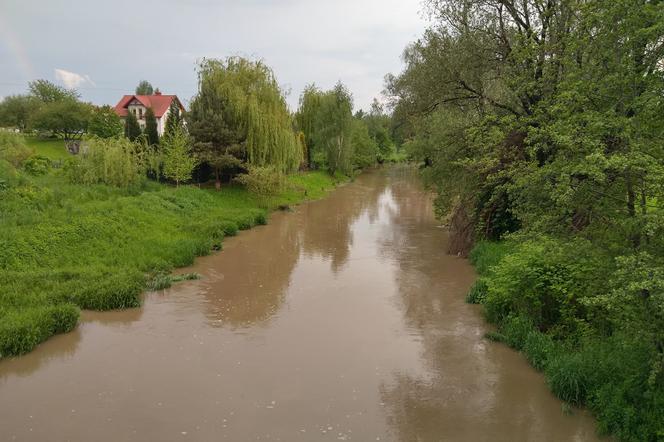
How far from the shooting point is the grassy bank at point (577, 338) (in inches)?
259

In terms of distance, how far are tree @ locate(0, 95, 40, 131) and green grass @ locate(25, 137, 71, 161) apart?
27.6ft

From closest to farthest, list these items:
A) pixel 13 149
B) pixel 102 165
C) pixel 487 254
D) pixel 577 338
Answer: pixel 577 338 → pixel 487 254 → pixel 102 165 → pixel 13 149

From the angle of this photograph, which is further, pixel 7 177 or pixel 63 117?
pixel 63 117

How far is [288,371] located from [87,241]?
31.7 feet

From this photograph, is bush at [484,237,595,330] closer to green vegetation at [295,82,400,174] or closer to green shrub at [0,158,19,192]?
green shrub at [0,158,19,192]

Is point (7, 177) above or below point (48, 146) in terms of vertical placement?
below

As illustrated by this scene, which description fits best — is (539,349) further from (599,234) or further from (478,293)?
(478,293)

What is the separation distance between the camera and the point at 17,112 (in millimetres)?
52062

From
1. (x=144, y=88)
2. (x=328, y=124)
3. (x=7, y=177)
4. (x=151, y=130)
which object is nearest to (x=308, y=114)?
(x=328, y=124)

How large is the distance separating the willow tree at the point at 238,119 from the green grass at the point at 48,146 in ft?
53.3

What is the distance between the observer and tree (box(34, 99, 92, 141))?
4256cm

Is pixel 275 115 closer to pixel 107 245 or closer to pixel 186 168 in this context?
Answer: pixel 186 168

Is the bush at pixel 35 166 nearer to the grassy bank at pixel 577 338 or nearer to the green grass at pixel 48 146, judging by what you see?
the green grass at pixel 48 146

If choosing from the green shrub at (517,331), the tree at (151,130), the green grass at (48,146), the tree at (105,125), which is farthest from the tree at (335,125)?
the green shrub at (517,331)
